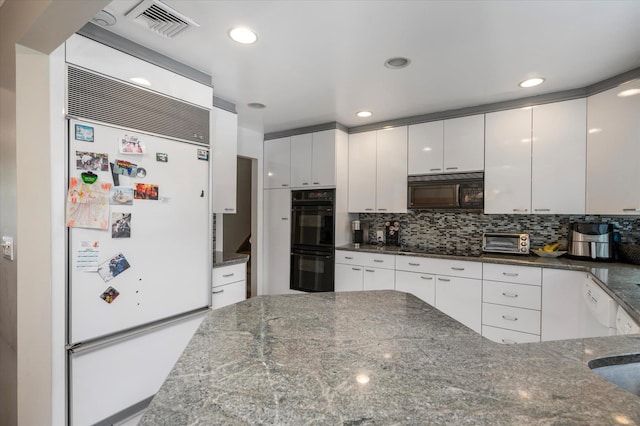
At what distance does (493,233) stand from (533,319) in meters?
0.93

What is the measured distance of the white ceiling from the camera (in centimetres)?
163

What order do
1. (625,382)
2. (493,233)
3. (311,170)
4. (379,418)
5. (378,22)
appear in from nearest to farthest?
1. (379,418)
2. (625,382)
3. (378,22)
4. (493,233)
5. (311,170)

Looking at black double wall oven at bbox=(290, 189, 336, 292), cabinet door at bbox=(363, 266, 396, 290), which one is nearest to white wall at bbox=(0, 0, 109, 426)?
black double wall oven at bbox=(290, 189, 336, 292)

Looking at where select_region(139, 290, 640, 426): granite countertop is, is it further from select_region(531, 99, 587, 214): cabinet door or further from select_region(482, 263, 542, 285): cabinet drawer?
select_region(531, 99, 587, 214): cabinet door

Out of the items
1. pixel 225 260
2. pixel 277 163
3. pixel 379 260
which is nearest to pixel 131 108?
pixel 225 260

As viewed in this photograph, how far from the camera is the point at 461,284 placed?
2.95 metres

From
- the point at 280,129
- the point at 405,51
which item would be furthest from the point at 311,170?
the point at 405,51

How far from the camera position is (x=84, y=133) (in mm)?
1676


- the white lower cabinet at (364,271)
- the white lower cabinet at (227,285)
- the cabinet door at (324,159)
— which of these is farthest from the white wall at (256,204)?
the white lower cabinet at (227,285)

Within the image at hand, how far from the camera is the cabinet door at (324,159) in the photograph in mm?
3750

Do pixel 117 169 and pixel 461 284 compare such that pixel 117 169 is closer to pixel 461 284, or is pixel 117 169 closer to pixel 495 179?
pixel 461 284

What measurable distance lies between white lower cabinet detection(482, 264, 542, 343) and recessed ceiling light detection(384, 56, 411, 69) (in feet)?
6.35

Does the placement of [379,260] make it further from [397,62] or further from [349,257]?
[397,62]

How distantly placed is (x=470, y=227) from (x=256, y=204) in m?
2.75
